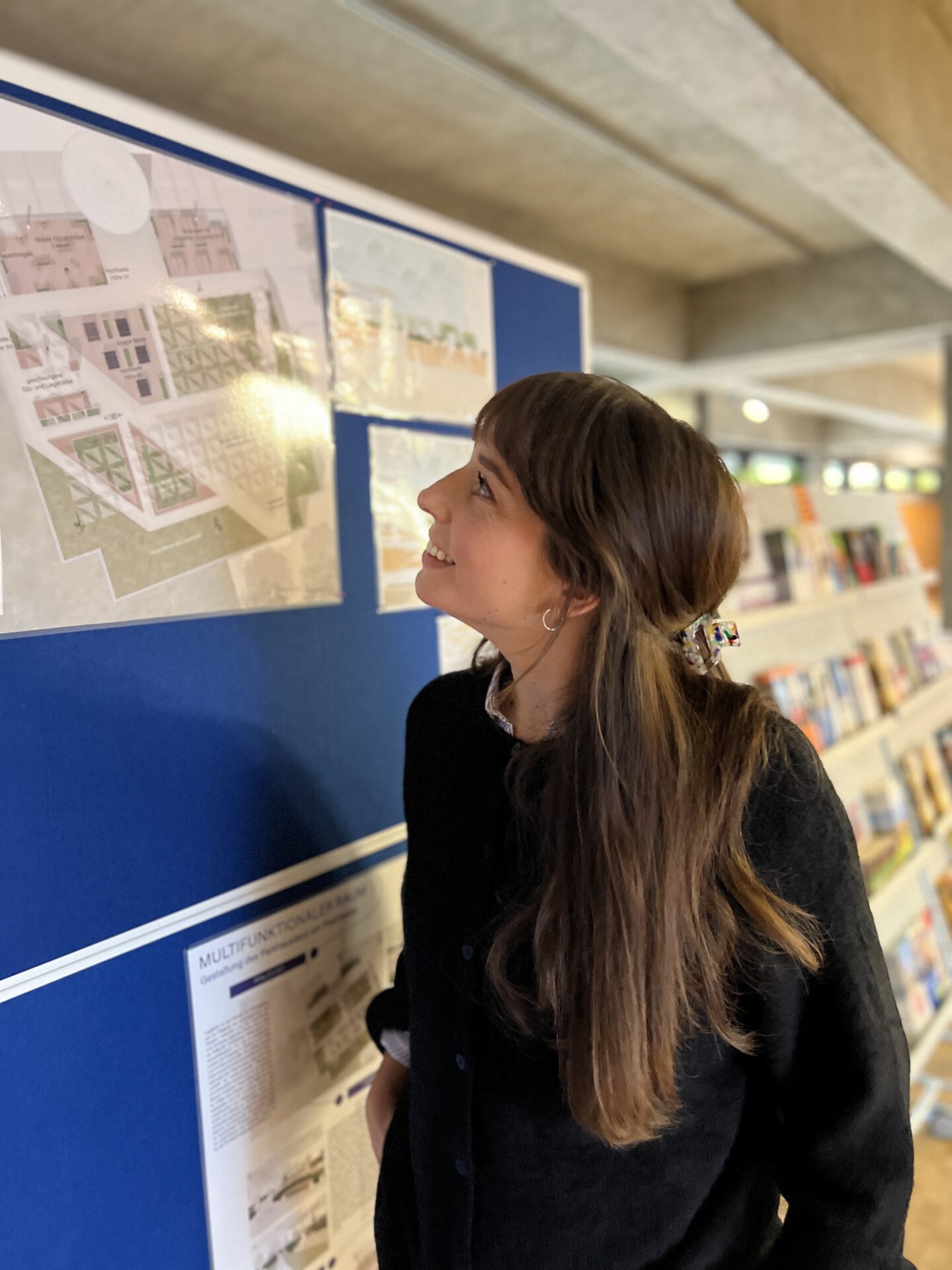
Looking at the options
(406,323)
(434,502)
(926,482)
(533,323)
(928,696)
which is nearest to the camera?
(434,502)

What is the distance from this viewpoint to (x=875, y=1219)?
0.96 m

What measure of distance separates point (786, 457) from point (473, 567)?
36.1ft

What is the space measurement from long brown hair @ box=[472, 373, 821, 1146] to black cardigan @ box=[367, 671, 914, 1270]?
0.05m

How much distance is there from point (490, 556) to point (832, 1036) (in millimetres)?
651

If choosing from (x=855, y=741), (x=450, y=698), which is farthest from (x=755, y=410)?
(x=450, y=698)

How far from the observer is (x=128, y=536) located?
105 cm

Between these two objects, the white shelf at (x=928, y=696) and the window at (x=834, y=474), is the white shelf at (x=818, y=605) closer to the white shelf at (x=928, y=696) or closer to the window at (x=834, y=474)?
the white shelf at (x=928, y=696)

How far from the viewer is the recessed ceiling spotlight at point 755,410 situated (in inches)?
369

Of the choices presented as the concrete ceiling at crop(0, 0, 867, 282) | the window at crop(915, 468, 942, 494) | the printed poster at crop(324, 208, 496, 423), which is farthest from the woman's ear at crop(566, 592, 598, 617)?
the window at crop(915, 468, 942, 494)

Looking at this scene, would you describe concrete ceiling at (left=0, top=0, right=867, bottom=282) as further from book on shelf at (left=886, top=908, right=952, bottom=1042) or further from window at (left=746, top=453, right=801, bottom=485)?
window at (left=746, top=453, right=801, bottom=485)

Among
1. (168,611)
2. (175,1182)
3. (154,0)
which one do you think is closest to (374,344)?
(168,611)

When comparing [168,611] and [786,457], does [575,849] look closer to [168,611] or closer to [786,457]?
[168,611]

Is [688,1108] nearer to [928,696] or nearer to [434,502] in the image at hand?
[434,502]

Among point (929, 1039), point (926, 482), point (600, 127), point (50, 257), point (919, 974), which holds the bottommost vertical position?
point (929, 1039)
